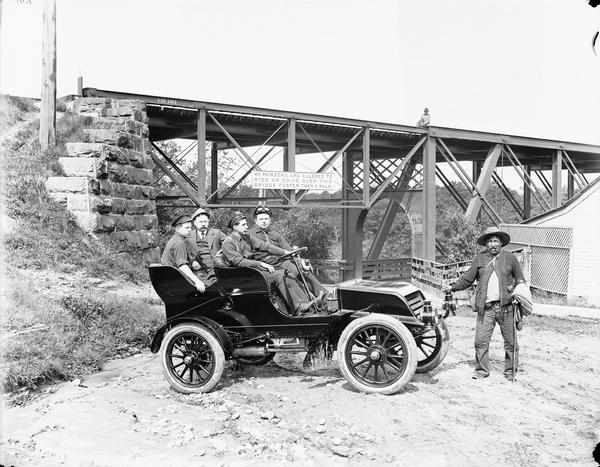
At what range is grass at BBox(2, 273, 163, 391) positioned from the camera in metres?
5.58

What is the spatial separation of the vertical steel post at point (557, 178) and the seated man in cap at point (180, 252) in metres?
20.1

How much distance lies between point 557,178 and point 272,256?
64.9ft

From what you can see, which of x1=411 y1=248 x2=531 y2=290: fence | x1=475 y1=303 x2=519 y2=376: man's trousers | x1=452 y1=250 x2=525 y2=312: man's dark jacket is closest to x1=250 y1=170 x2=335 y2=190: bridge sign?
x1=411 y1=248 x2=531 y2=290: fence

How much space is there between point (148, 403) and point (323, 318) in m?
1.98

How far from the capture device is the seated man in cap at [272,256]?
5.78 metres

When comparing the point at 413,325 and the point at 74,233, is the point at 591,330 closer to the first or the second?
the point at 413,325

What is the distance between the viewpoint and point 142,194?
11672 millimetres

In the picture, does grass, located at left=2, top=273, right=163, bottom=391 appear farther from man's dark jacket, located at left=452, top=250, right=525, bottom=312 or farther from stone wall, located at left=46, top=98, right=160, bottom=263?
man's dark jacket, located at left=452, top=250, right=525, bottom=312

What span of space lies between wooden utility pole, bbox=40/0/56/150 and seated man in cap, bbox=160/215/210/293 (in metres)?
6.13

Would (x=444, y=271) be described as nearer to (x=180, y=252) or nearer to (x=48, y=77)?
(x=180, y=252)

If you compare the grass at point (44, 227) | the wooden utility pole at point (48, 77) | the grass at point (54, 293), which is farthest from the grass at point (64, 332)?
the wooden utility pole at point (48, 77)

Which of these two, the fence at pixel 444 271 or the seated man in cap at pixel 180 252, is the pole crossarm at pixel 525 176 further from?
the seated man in cap at pixel 180 252

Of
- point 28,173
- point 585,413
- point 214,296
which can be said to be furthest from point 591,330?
point 28,173

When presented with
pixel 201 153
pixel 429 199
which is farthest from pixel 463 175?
pixel 201 153
